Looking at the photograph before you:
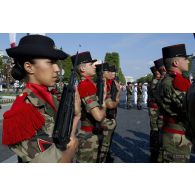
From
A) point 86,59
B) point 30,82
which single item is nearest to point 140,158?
point 86,59

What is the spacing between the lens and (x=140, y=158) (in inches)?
243

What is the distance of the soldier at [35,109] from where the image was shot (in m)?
2.00

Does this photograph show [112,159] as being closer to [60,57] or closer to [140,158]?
[140,158]

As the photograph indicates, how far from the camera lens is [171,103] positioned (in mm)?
3645

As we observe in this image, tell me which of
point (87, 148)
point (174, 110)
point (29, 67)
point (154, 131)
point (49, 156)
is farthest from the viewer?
point (154, 131)

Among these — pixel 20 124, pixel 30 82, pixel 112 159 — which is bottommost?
pixel 112 159

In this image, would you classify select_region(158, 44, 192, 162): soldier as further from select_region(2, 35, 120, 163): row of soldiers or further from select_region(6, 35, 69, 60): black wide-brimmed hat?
select_region(6, 35, 69, 60): black wide-brimmed hat

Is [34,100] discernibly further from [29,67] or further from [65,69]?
[65,69]

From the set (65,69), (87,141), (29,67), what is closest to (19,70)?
(29,67)

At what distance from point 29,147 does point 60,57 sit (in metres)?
0.67

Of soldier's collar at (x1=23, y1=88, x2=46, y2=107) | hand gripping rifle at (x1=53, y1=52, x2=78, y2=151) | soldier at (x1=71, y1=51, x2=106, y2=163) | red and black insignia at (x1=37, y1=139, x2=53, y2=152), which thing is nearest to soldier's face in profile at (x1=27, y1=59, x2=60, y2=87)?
soldier's collar at (x1=23, y1=88, x2=46, y2=107)

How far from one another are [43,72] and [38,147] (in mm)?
537

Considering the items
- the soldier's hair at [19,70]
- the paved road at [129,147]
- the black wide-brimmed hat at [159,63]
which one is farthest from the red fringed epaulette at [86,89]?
the black wide-brimmed hat at [159,63]

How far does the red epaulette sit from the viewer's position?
11.6 ft
